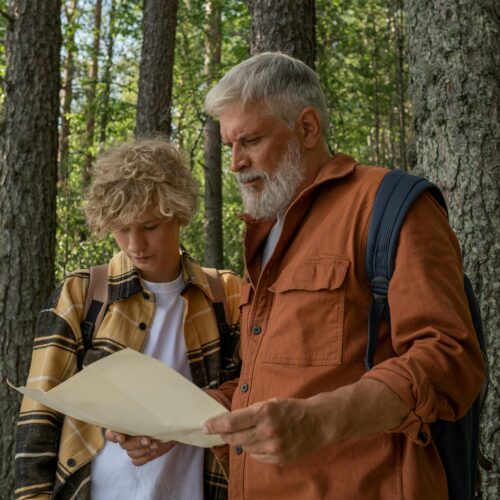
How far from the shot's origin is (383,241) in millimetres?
1946

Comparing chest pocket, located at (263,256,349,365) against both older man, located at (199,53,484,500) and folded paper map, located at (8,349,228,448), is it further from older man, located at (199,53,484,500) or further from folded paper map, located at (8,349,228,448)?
folded paper map, located at (8,349,228,448)

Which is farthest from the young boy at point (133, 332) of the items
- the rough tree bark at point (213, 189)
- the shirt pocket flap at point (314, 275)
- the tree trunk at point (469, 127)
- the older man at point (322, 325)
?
the rough tree bark at point (213, 189)

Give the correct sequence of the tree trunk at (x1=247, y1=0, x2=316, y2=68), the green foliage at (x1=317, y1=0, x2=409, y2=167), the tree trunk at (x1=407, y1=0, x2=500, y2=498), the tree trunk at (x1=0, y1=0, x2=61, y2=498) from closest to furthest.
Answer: the tree trunk at (x1=407, y1=0, x2=500, y2=498)
the tree trunk at (x1=247, y1=0, x2=316, y2=68)
the tree trunk at (x1=0, y1=0, x2=61, y2=498)
the green foliage at (x1=317, y1=0, x2=409, y2=167)

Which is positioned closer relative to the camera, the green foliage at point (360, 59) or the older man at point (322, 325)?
the older man at point (322, 325)

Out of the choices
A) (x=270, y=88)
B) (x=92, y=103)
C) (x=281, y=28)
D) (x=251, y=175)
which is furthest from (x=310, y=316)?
(x=92, y=103)

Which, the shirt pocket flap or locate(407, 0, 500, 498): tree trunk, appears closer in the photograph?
the shirt pocket flap

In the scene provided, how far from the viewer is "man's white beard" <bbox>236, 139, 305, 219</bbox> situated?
2379mm

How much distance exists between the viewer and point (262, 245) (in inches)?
100

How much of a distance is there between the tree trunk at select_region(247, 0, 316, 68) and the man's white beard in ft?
7.99

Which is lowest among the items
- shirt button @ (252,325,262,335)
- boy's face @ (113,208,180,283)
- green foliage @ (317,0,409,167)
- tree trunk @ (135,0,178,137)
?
shirt button @ (252,325,262,335)

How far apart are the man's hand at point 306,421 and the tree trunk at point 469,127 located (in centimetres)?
191

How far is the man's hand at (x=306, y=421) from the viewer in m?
1.58

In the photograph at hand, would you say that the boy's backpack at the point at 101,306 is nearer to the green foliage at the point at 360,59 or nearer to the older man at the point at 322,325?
the older man at the point at 322,325

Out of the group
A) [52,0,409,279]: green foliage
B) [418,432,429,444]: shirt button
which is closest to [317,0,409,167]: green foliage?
[52,0,409,279]: green foliage
